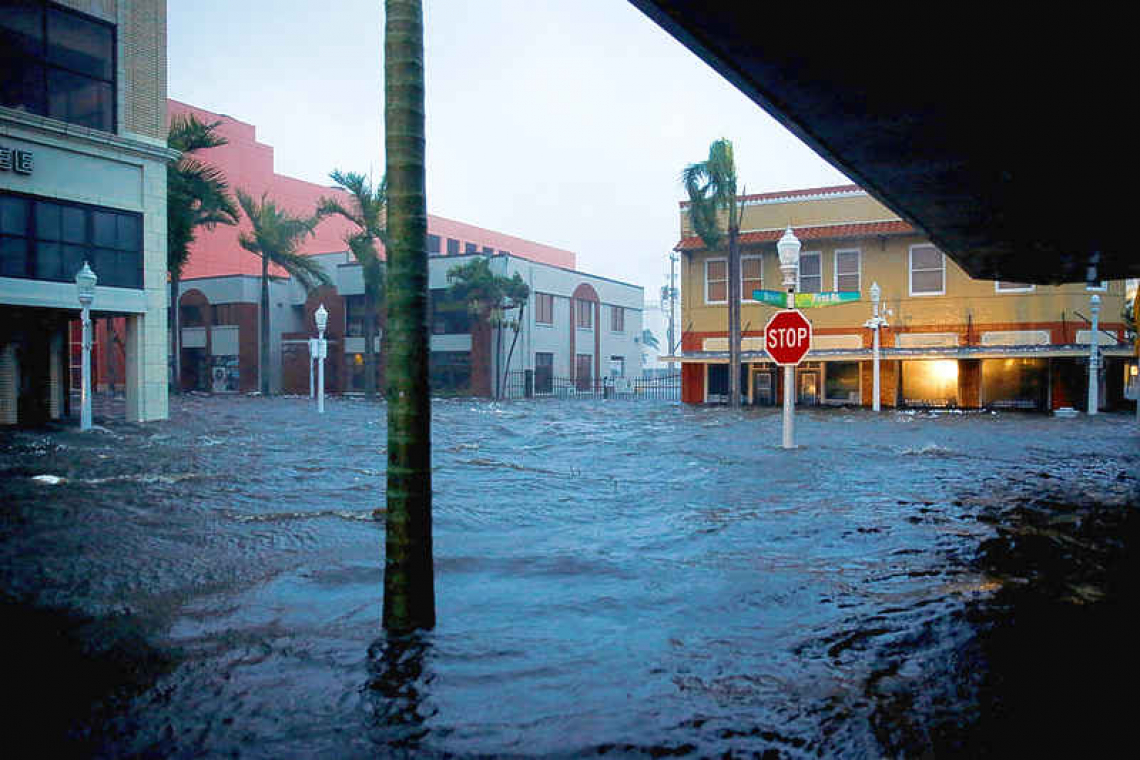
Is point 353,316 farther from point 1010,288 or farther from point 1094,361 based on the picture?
point 1094,361

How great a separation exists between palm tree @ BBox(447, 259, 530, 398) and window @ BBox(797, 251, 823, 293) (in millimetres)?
18121

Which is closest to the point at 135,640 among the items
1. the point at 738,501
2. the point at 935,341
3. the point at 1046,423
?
the point at 738,501

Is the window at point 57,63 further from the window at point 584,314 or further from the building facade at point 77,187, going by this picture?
the window at point 584,314

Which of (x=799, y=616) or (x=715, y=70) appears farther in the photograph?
(x=715, y=70)

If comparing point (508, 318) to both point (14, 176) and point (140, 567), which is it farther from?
point (140, 567)

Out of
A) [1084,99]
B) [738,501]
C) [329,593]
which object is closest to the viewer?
[329,593]

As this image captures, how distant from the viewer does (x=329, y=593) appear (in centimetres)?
567

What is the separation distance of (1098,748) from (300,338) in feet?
Result: 181

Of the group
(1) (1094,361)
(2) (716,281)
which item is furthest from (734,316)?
(1) (1094,361)

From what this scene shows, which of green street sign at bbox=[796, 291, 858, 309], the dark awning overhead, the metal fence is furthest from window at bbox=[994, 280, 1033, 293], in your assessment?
the dark awning overhead

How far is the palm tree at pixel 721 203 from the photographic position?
105ft

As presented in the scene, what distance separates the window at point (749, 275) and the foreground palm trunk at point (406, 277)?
3100 centimetres

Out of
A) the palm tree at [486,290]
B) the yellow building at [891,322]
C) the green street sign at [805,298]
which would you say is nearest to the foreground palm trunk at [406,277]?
the green street sign at [805,298]

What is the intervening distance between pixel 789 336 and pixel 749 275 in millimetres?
20895
